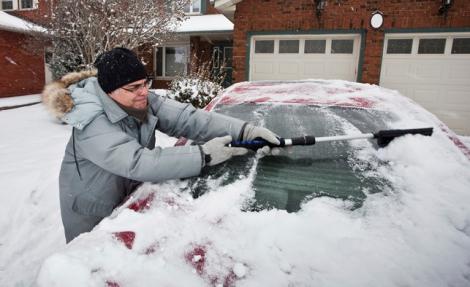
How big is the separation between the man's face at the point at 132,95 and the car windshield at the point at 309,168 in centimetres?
56

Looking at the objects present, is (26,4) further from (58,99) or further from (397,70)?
(58,99)

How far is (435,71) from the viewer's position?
298 inches

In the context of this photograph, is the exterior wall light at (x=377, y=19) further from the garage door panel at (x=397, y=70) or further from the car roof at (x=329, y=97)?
the car roof at (x=329, y=97)

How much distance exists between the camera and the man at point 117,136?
1.58 m

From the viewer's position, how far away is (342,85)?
302 centimetres

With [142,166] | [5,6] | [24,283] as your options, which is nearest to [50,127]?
[24,283]

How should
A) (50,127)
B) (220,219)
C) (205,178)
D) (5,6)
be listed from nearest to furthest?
(220,219)
(205,178)
(50,127)
(5,6)

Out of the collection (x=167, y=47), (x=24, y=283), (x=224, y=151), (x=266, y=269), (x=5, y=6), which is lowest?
(x=24, y=283)

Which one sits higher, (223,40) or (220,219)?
(223,40)

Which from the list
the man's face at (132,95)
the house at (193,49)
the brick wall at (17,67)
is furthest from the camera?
the house at (193,49)

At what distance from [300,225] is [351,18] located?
7.60 metres

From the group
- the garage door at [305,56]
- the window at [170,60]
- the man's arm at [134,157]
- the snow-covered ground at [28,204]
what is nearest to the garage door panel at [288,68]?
the garage door at [305,56]

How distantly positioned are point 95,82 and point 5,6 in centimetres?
1873

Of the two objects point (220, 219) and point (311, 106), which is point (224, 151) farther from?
point (311, 106)
